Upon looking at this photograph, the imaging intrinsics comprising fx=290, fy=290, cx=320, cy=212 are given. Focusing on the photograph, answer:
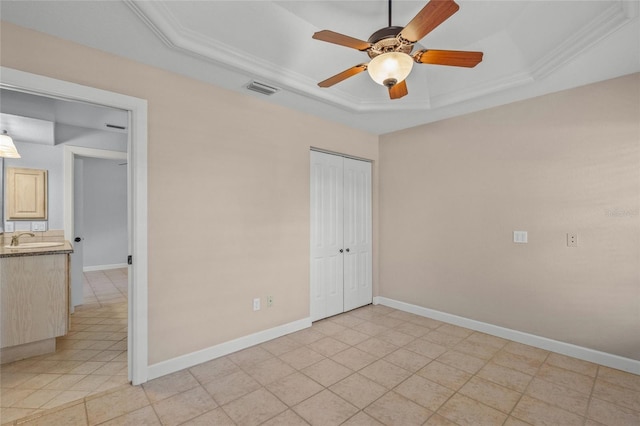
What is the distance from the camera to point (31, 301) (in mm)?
2824

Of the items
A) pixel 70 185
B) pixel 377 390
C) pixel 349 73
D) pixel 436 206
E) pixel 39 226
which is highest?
→ pixel 349 73

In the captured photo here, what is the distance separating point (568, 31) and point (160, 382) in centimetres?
420

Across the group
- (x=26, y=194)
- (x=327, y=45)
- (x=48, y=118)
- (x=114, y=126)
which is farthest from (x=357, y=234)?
(x=26, y=194)

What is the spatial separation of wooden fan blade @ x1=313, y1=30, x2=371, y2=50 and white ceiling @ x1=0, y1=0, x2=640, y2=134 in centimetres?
68

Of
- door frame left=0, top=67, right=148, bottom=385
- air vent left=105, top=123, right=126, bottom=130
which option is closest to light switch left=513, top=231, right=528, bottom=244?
door frame left=0, top=67, right=148, bottom=385

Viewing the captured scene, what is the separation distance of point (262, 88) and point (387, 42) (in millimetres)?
1493

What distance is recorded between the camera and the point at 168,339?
98.4 inches

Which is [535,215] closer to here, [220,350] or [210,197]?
[210,197]

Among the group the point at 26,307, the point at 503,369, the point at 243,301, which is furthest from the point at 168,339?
the point at 503,369

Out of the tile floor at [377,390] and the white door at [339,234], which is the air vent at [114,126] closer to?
the white door at [339,234]

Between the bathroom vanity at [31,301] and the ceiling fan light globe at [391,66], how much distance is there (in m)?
3.50

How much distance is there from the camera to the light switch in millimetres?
3125

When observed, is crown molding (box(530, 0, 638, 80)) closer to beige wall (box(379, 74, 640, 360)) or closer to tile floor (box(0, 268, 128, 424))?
beige wall (box(379, 74, 640, 360))

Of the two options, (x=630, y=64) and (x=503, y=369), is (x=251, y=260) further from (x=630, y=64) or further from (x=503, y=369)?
(x=630, y=64)
